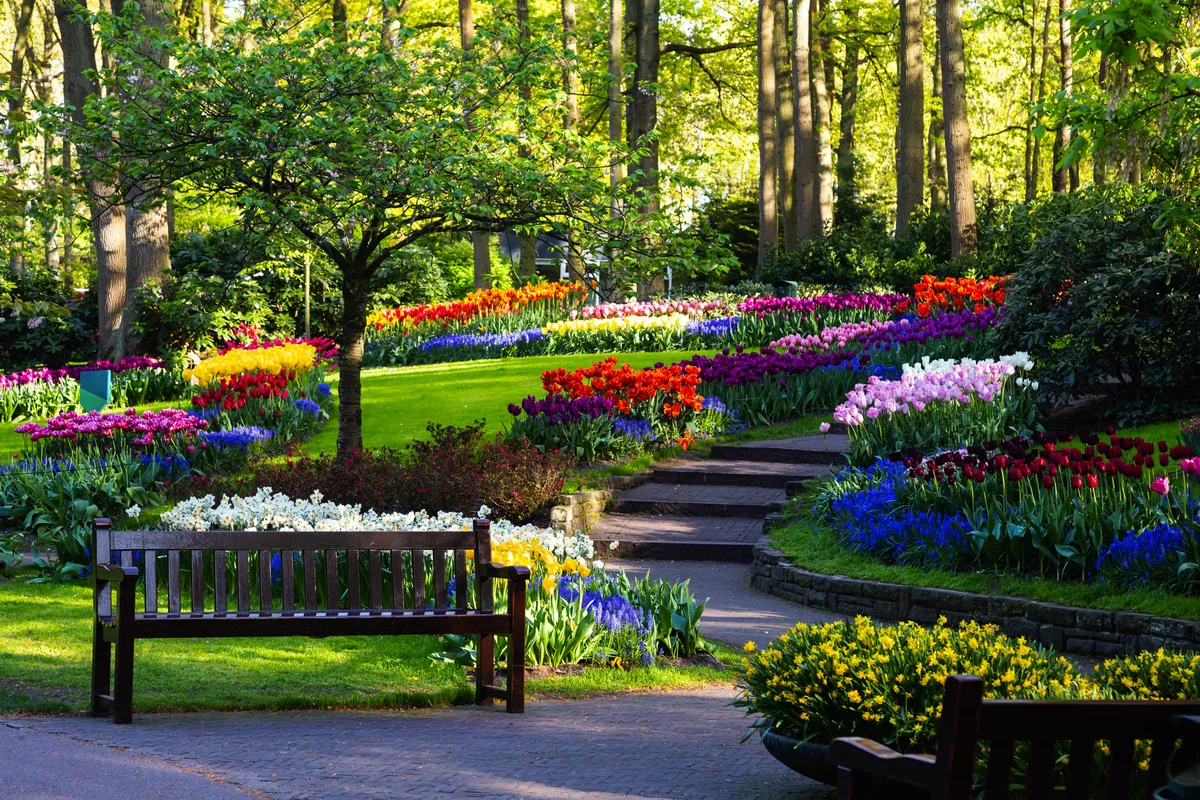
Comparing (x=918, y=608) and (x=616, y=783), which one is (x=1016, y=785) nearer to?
(x=616, y=783)

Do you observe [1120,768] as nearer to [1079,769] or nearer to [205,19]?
[1079,769]

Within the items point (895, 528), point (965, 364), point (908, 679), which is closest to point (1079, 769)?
point (908, 679)

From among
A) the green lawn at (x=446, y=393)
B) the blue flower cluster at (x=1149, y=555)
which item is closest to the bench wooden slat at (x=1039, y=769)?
the blue flower cluster at (x=1149, y=555)

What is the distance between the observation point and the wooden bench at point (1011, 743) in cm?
277

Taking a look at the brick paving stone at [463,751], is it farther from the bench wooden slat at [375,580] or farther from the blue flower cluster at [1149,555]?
the blue flower cluster at [1149,555]

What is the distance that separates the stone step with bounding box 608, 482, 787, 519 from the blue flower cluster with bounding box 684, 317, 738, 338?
7.51 m

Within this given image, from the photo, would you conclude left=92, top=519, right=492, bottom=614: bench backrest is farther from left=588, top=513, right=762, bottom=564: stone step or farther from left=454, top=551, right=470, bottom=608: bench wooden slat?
left=588, top=513, right=762, bottom=564: stone step

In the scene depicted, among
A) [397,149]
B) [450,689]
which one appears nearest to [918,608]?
[450,689]

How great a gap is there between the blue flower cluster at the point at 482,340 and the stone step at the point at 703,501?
9.93 meters

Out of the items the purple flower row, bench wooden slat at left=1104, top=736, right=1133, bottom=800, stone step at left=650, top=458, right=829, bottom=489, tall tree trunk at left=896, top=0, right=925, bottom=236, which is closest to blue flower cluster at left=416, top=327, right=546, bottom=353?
the purple flower row

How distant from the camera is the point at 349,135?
9.04 meters

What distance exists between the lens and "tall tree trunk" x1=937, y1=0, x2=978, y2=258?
21.3 m

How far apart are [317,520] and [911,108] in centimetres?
1755

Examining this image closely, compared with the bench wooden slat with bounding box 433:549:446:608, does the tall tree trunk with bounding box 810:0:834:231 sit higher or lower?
higher
